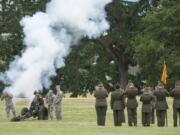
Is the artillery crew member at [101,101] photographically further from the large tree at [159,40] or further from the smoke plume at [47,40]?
the large tree at [159,40]

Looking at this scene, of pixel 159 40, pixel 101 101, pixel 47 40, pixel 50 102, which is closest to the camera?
pixel 101 101

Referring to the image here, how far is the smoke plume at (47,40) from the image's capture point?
39.1 m

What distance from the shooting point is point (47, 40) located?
40250mm

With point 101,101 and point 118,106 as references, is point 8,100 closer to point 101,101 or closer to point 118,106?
point 101,101

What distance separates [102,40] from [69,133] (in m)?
41.5

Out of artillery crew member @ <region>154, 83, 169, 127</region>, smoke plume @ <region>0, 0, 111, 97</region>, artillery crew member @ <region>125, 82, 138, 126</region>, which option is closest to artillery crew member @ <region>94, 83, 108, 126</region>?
artillery crew member @ <region>125, 82, 138, 126</region>

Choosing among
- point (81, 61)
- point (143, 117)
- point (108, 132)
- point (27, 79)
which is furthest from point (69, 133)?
point (81, 61)

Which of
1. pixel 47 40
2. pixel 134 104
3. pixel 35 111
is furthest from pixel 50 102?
pixel 134 104

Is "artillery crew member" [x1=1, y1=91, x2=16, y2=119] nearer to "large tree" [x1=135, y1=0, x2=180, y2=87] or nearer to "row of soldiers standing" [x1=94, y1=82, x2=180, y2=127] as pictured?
"row of soldiers standing" [x1=94, y1=82, x2=180, y2=127]

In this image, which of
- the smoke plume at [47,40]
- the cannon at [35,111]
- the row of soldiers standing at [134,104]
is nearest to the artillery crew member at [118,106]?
the row of soldiers standing at [134,104]

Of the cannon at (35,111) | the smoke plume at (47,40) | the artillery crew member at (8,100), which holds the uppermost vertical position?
the smoke plume at (47,40)

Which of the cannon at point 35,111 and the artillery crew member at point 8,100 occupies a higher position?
the artillery crew member at point 8,100

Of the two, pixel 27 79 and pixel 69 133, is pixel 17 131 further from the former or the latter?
pixel 27 79

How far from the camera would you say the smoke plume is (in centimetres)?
3912
